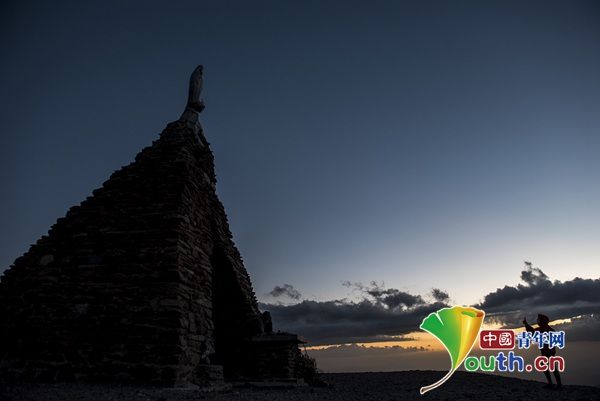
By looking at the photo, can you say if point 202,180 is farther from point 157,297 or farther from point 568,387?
point 568,387

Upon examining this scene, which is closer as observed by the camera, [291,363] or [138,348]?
[138,348]

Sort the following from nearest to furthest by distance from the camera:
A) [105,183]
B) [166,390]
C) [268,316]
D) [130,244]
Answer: [166,390] < [130,244] < [105,183] < [268,316]

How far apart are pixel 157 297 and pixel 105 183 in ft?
11.9

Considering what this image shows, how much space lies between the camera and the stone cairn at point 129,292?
24.6 ft

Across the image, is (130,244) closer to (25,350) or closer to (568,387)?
(25,350)

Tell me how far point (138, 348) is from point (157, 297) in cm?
102

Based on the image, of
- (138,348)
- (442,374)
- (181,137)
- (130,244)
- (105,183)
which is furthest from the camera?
(442,374)

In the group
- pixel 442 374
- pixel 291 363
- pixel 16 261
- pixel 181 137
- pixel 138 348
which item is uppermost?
pixel 181 137

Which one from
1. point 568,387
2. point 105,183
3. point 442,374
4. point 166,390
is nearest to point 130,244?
point 105,183

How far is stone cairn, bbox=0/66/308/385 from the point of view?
7504 mm

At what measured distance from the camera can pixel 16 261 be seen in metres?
8.98

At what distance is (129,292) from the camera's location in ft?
26.3

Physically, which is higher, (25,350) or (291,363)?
(25,350)

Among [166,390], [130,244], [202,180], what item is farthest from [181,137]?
[166,390]
